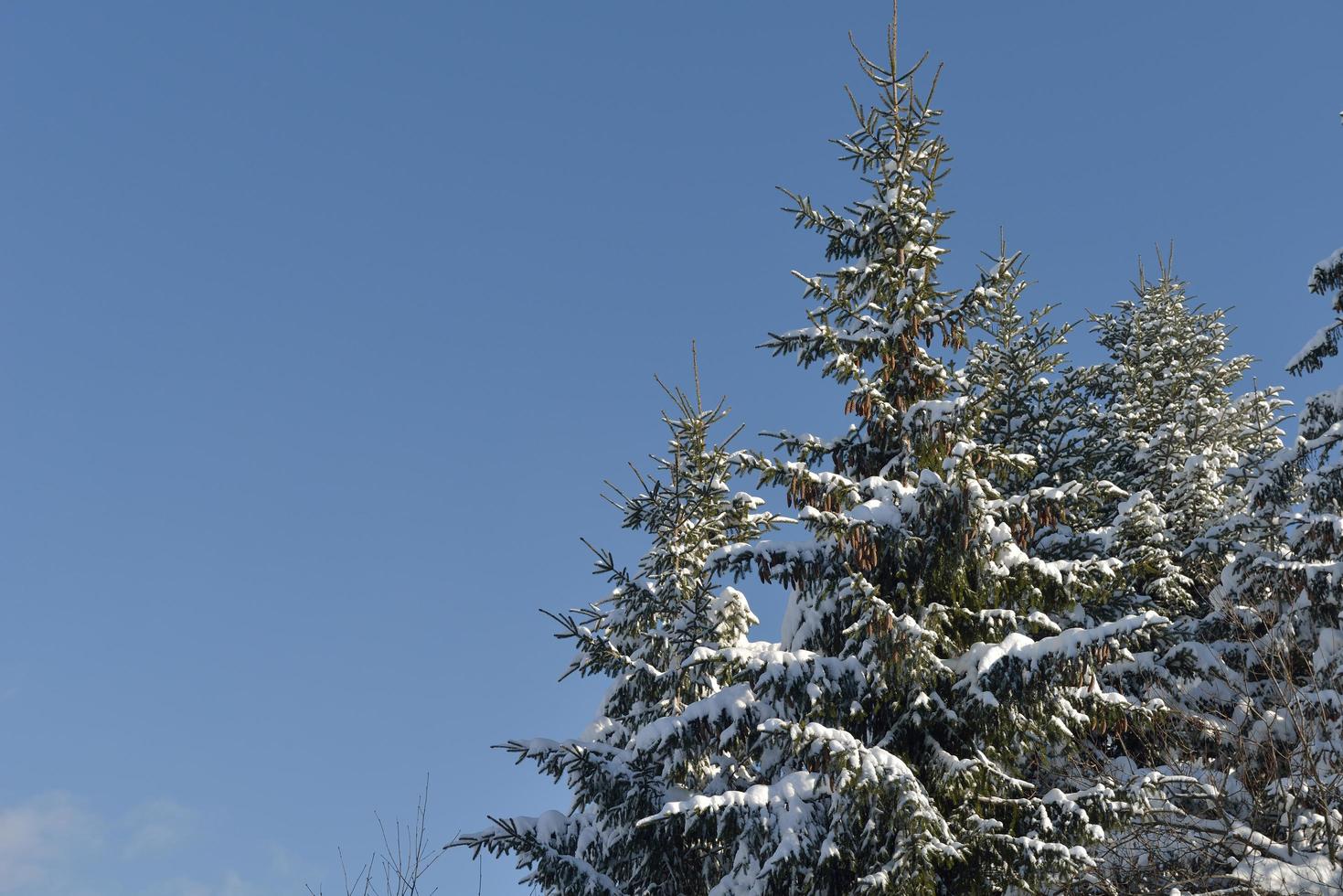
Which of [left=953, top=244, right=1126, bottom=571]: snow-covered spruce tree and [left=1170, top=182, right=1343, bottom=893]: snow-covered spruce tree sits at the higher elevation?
[left=953, top=244, right=1126, bottom=571]: snow-covered spruce tree

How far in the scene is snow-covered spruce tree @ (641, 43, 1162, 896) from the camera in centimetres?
1105

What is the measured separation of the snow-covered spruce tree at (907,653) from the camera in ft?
36.2

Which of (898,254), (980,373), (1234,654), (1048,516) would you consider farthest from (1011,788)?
(980,373)

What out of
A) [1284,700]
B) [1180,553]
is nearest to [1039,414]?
[1180,553]

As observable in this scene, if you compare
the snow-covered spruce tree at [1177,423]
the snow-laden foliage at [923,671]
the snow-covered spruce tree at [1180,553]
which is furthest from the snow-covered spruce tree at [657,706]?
the snow-covered spruce tree at [1177,423]

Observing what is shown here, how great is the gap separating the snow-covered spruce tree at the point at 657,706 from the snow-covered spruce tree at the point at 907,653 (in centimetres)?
59

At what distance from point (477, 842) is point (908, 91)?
36.8 ft

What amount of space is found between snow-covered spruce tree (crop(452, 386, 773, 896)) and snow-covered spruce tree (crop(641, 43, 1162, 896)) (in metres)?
0.59

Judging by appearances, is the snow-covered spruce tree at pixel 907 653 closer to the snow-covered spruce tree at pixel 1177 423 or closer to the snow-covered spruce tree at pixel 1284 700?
the snow-covered spruce tree at pixel 1284 700

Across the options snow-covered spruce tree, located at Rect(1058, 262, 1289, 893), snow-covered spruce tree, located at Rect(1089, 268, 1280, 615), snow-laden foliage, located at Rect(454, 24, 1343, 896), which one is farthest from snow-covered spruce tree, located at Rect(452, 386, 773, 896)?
snow-covered spruce tree, located at Rect(1089, 268, 1280, 615)

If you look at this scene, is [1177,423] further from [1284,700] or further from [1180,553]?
[1284,700]

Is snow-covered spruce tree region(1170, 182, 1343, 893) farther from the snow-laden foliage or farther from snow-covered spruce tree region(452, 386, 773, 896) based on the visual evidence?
snow-covered spruce tree region(452, 386, 773, 896)

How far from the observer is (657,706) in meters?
17.8

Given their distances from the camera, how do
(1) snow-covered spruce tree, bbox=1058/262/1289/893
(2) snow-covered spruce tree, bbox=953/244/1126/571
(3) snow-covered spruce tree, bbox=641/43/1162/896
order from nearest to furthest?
(3) snow-covered spruce tree, bbox=641/43/1162/896, (1) snow-covered spruce tree, bbox=1058/262/1289/893, (2) snow-covered spruce tree, bbox=953/244/1126/571
